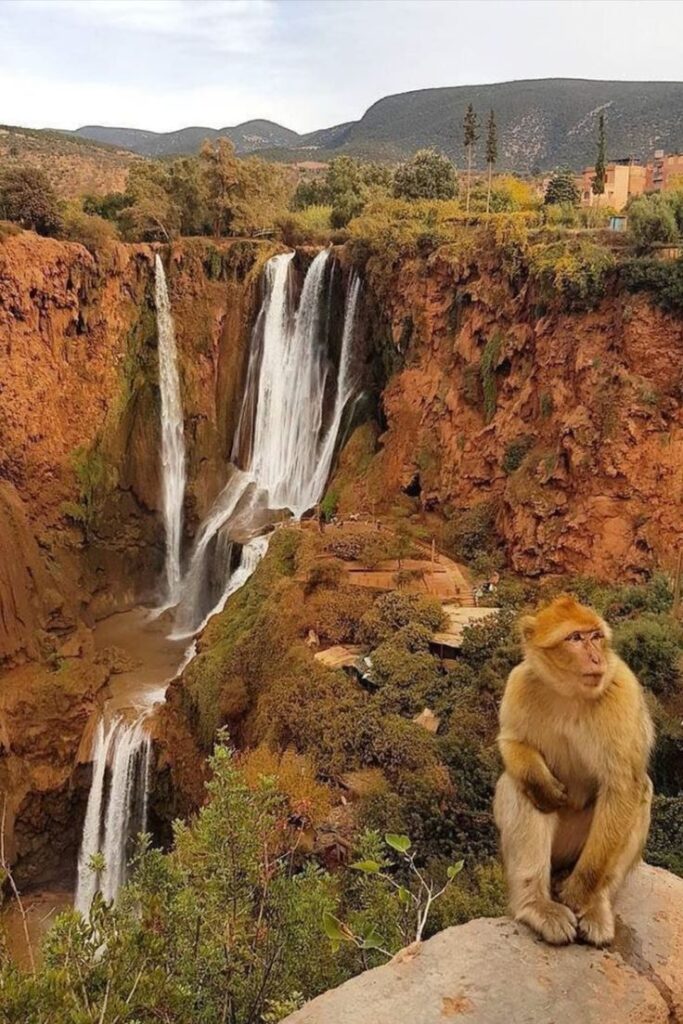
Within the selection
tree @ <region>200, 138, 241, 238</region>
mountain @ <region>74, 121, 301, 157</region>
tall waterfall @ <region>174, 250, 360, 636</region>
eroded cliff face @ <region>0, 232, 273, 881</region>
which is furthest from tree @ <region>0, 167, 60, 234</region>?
mountain @ <region>74, 121, 301, 157</region>

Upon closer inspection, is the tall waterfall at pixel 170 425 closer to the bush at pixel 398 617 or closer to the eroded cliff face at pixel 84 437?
the eroded cliff face at pixel 84 437

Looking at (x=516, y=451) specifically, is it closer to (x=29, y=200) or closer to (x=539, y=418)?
(x=539, y=418)

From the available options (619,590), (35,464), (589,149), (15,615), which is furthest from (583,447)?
(589,149)

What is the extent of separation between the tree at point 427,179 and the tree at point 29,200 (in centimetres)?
1482

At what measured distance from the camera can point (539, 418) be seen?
19266 millimetres

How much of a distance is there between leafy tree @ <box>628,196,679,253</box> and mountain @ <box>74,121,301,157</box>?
127 m

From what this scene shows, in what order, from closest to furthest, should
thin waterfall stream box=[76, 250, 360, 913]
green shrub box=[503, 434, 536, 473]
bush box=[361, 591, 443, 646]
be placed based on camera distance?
bush box=[361, 591, 443, 646]
green shrub box=[503, 434, 536, 473]
thin waterfall stream box=[76, 250, 360, 913]

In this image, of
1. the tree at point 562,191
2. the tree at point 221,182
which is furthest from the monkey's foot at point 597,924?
the tree at point 562,191

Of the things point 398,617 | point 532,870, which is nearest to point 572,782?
point 532,870

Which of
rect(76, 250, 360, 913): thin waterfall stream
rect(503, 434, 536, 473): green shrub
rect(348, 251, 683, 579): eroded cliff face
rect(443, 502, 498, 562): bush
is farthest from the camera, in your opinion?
rect(76, 250, 360, 913): thin waterfall stream

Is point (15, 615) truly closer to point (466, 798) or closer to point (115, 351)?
point (115, 351)

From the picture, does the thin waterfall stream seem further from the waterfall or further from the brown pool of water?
the brown pool of water

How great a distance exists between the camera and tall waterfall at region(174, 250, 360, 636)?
25.5 metres

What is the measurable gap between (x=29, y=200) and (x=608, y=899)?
27.5 m
